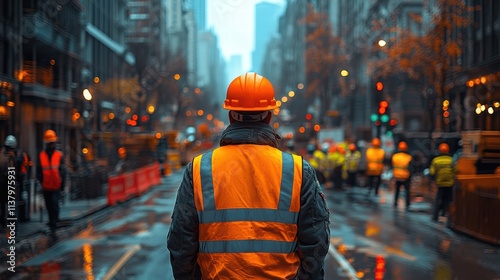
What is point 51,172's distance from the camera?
13.6 metres

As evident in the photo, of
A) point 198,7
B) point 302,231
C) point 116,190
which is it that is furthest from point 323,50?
point 198,7

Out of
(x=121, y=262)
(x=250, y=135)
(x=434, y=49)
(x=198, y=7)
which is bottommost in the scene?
(x=121, y=262)

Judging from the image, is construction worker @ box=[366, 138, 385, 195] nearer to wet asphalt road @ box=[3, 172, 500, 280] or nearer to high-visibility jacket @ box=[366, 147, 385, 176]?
high-visibility jacket @ box=[366, 147, 385, 176]

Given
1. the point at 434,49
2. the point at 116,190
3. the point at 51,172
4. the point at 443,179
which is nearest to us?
the point at 51,172

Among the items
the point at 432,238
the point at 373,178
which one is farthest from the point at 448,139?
the point at 432,238

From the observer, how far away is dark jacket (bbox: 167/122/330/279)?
3.09 m

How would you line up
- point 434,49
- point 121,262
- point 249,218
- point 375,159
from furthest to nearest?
point 434,49 < point 375,159 < point 121,262 < point 249,218

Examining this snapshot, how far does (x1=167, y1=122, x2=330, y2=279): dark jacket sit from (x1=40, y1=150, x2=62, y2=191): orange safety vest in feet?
36.6

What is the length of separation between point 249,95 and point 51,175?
446 inches

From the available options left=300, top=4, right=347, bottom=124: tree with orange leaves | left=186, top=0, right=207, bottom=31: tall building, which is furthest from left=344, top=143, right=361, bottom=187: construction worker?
left=186, top=0, right=207, bottom=31: tall building

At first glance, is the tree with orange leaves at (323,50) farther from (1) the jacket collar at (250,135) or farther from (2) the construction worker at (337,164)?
(1) the jacket collar at (250,135)

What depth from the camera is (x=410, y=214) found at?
17.8m

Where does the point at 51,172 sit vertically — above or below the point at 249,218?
below

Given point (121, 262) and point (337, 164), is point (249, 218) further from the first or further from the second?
point (337, 164)
